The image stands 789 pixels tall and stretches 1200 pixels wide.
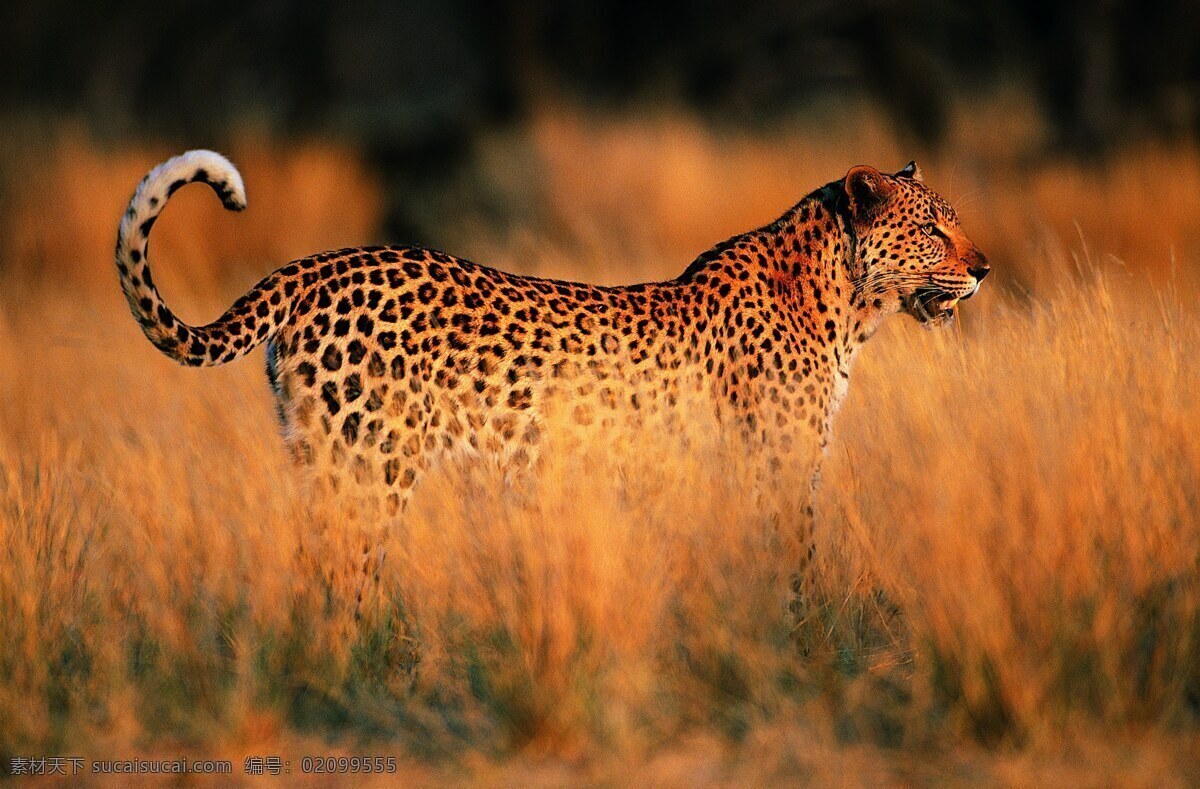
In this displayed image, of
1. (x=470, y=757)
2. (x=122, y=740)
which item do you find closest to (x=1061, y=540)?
(x=470, y=757)

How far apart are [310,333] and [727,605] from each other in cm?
159

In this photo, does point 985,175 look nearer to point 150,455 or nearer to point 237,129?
point 237,129

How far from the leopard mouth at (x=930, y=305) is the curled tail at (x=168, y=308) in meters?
2.45

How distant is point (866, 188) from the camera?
6.48m

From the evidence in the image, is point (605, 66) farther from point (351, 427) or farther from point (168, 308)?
point (168, 308)

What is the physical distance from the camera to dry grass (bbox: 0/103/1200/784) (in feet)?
15.9

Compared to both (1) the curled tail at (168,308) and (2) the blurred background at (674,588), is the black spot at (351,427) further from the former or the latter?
(1) the curled tail at (168,308)

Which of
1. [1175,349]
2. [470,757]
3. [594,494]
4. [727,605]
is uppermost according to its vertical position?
[1175,349]

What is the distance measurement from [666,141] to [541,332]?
10.3 meters

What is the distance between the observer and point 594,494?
5.39 metres

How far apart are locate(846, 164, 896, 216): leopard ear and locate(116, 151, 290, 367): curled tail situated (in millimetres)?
2163

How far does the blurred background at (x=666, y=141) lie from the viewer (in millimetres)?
13789

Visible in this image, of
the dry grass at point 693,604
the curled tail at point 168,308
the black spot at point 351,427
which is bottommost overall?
the dry grass at point 693,604

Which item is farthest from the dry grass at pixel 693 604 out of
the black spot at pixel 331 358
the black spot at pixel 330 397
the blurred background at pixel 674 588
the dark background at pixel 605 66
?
the dark background at pixel 605 66
